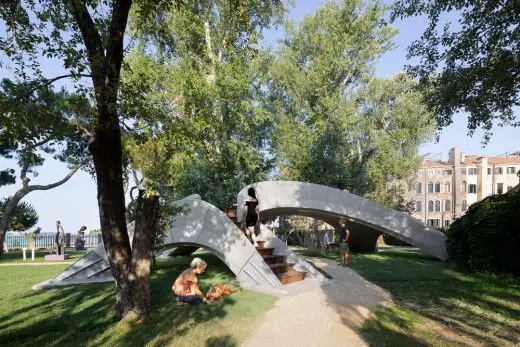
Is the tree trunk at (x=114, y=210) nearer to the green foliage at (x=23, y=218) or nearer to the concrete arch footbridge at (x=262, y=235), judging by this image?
the concrete arch footbridge at (x=262, y=235)

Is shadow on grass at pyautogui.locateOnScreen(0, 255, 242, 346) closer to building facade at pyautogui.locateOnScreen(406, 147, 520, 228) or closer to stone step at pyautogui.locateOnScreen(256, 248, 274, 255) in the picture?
stone step at pyautogui.locateOnScreen(256, 248, 274, 255)

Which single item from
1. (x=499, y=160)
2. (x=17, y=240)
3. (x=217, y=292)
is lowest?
(x=17, y=240)

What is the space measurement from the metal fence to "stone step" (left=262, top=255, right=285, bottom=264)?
20.1 metres

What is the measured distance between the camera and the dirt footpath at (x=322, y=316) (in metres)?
5.47

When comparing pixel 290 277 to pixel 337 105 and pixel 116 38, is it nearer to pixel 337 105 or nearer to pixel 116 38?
pixel 116 38

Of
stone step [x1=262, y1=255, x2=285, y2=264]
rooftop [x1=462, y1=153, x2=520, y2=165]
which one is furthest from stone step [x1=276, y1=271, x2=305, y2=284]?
rooftop [x1=462, y1=153, x2=520, y2=165]

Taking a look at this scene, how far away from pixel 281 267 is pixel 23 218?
80.2ft

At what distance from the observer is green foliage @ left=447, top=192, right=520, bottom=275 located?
1108 cm

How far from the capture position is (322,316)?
664 cm

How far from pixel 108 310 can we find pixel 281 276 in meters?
4.11

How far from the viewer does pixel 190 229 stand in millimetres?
10211

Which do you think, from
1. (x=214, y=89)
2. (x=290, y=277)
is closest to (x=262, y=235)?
(x=290, y=277)

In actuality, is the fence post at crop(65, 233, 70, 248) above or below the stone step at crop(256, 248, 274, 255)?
below

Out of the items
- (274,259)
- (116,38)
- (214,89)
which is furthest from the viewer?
(214,89)
